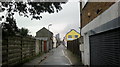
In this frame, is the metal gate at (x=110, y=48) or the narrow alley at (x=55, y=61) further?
the narrow alley at (x=55, y=61)

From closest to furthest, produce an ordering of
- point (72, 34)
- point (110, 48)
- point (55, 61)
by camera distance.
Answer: point (110, 48), point (55, 61), point (72, 34)

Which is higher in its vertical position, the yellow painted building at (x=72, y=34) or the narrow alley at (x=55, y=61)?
the yellow painted building at (x=72, y=34)

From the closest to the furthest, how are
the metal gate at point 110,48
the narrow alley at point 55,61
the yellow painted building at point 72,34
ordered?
the metal gate at point 110,48
the narrow alley at point 55,61
the yellow painted building at point 72,34

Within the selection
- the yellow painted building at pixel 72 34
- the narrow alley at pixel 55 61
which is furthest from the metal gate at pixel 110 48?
the yellow painted building at pixel 72 34

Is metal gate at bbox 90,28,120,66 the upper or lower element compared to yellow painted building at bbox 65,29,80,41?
lower

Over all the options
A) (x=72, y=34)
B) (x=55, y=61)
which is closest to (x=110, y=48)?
(x=55, y=61)

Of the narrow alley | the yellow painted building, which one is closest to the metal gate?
the narrow alley

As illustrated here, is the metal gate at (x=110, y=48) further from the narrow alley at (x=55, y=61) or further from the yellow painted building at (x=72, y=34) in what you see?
the yellow painted building at (x=72, y=34)

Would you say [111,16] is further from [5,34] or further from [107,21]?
[5,34]

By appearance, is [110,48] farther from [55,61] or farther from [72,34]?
[72,34]

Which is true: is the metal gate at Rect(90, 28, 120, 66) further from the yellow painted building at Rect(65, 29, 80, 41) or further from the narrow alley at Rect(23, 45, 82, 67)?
the yellow painted building at Rect(65, 29, 80, 41)

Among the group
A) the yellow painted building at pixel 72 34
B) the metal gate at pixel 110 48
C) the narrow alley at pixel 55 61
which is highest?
the yellow painted building at pixel 72 34

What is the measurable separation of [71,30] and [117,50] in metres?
62.5

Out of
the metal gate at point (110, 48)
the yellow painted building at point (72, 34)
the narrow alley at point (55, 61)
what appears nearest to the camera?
the metal gate at point (110, 48)
